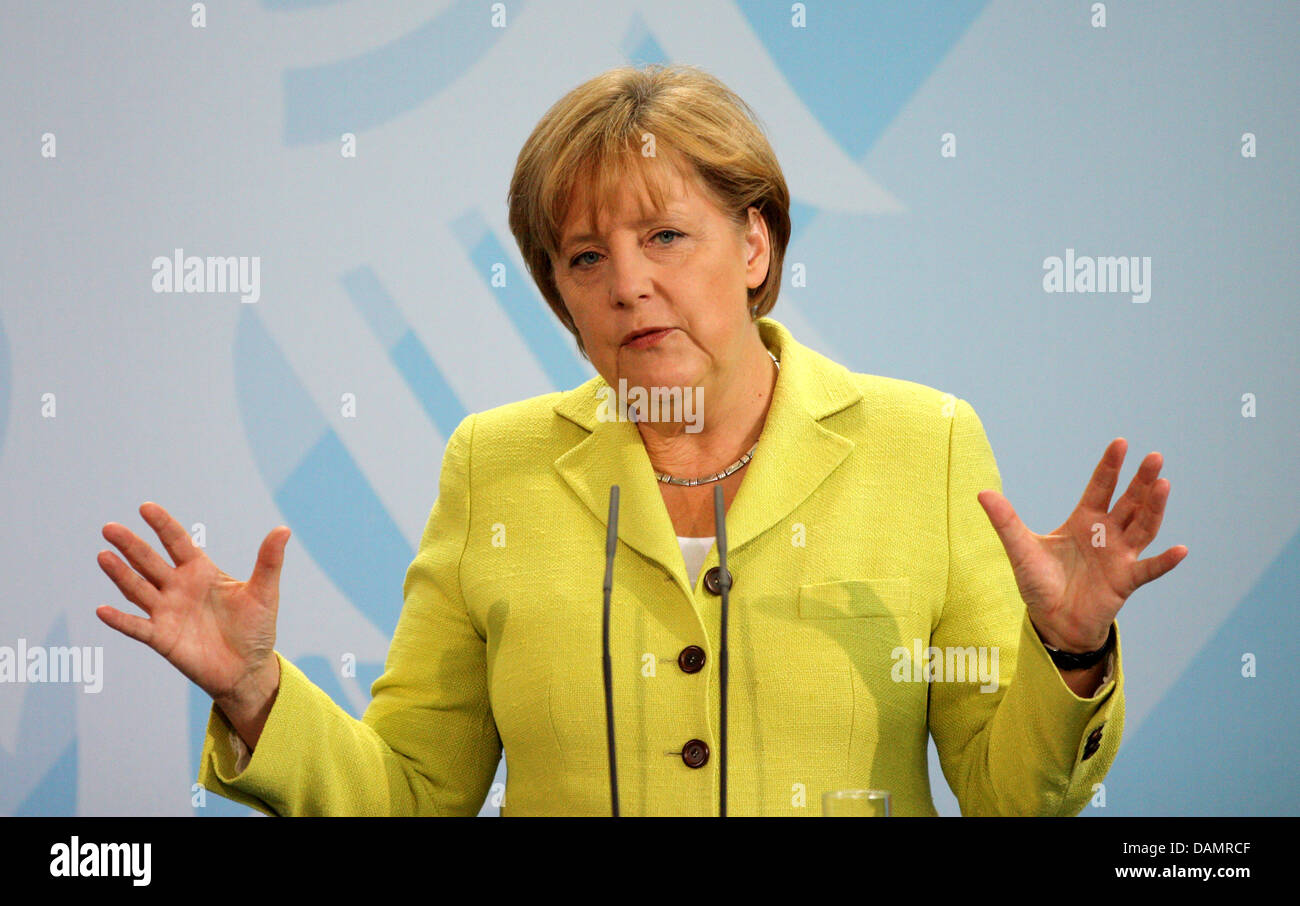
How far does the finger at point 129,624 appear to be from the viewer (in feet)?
4.29

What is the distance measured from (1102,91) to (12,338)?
2139mm

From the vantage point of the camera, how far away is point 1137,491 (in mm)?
1288

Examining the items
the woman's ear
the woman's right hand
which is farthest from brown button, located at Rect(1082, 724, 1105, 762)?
the woman's right hand

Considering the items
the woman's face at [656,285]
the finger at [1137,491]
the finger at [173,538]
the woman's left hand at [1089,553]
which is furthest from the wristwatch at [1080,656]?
the finger at [173,538]

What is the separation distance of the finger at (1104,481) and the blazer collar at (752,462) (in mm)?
398

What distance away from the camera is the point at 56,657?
2.61 m

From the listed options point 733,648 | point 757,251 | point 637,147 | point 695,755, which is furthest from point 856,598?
point 637,147

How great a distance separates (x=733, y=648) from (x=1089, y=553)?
1.47 feet

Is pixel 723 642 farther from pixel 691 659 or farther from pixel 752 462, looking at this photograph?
pixel 752 462

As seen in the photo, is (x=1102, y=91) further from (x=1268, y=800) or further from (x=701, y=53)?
(x=1268, y=800)

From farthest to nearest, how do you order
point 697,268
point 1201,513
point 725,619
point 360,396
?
point 360,396
point 1201,513
point 697,268
point 725,619

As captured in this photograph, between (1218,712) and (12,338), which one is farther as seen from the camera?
(12,338)

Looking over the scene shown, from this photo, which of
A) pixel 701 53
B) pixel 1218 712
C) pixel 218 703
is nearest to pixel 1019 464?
pixel 1218 712

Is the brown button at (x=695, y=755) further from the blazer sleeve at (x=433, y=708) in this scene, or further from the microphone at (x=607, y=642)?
the blazer sleeve at (x=433, y=708)
